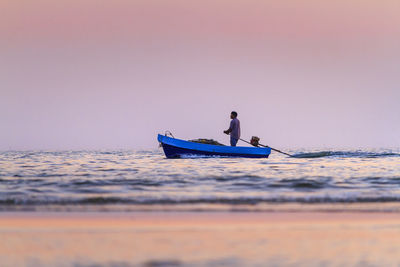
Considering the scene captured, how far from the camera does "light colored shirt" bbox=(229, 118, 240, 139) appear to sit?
30052 mm

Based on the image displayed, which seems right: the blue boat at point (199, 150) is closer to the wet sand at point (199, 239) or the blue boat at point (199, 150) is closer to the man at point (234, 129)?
the man at point (234, 129)

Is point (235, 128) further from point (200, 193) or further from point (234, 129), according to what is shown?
point (200, 193)

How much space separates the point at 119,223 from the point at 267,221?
2.04 m

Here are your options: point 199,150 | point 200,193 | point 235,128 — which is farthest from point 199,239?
point 199,150

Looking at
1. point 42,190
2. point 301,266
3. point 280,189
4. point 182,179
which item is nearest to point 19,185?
point 42,190

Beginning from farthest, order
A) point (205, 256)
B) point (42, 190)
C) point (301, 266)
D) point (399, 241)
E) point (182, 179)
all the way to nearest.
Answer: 1. point (182, 179)
2. point (42, 190)
3. point (399, 241)
4. point (205, 256)
5. point (301, 266)

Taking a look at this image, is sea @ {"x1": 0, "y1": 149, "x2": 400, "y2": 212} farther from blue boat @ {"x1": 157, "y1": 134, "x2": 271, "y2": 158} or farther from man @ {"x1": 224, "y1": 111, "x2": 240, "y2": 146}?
blue boat @ {"x1": 157, "y1": 134, "x2": 271, "y2": 158}

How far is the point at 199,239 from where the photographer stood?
6453 millimetres

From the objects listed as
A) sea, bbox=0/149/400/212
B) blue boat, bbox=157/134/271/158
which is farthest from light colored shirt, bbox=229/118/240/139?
sea, bbox=0/149/400/212

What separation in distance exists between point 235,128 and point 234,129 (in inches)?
2.9

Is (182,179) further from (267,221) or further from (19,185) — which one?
(267,221)

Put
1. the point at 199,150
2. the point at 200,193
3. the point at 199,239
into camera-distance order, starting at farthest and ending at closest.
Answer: the point at 199,150 < the point at 200,193 < the point at 199,239

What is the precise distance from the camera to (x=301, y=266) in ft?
16.7

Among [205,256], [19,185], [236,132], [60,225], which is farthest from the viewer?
[236,132]
